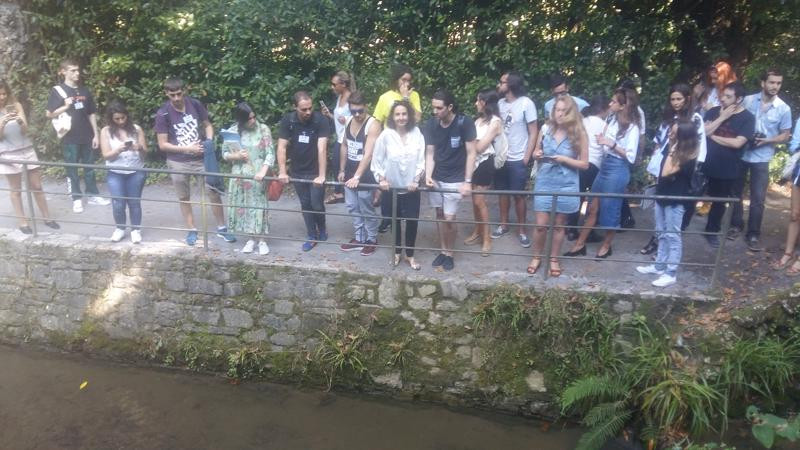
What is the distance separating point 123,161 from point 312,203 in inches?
80.5

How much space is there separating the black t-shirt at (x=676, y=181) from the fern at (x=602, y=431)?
1922mm

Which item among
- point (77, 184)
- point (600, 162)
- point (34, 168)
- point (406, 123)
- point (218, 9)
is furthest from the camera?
point (218, 9)

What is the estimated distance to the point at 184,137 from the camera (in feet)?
20.9

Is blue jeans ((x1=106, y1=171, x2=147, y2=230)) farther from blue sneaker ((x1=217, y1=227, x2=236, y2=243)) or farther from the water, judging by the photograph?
the water

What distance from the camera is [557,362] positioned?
5.46 meters

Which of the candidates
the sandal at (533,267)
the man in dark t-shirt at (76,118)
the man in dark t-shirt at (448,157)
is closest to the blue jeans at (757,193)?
the sandal at (533,267)

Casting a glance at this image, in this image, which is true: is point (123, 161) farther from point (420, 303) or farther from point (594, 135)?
point (594, 135)

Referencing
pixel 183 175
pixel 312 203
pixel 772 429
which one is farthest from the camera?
pixel 183 175

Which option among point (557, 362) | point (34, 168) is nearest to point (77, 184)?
point (34, 168)

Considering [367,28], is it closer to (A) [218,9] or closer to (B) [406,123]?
(A) [218,9]

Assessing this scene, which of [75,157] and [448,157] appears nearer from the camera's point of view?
[448,157]

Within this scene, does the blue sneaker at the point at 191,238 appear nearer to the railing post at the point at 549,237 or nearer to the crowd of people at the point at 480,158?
the crowd of people at the point at 480,158

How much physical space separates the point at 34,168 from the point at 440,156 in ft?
15.4

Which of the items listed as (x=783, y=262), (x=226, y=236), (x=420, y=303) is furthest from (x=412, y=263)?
(x=783, y=262)
